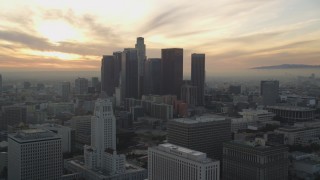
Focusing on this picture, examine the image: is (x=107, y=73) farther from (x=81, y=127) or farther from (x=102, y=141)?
(x=102, y=141)

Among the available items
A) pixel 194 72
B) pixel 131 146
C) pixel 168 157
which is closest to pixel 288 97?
pixel 194 72

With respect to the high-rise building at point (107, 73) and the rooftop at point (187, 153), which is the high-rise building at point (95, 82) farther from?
the rooftop at point (187, 153)

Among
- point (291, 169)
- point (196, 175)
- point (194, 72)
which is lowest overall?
point (291, 169)

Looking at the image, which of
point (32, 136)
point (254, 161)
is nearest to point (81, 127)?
point (32, 136)

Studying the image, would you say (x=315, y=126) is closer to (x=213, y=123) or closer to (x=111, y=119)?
(x=213, y=123)

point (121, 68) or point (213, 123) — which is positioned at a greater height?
point (121, 68)

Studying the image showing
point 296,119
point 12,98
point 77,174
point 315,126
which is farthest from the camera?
point 12,98
